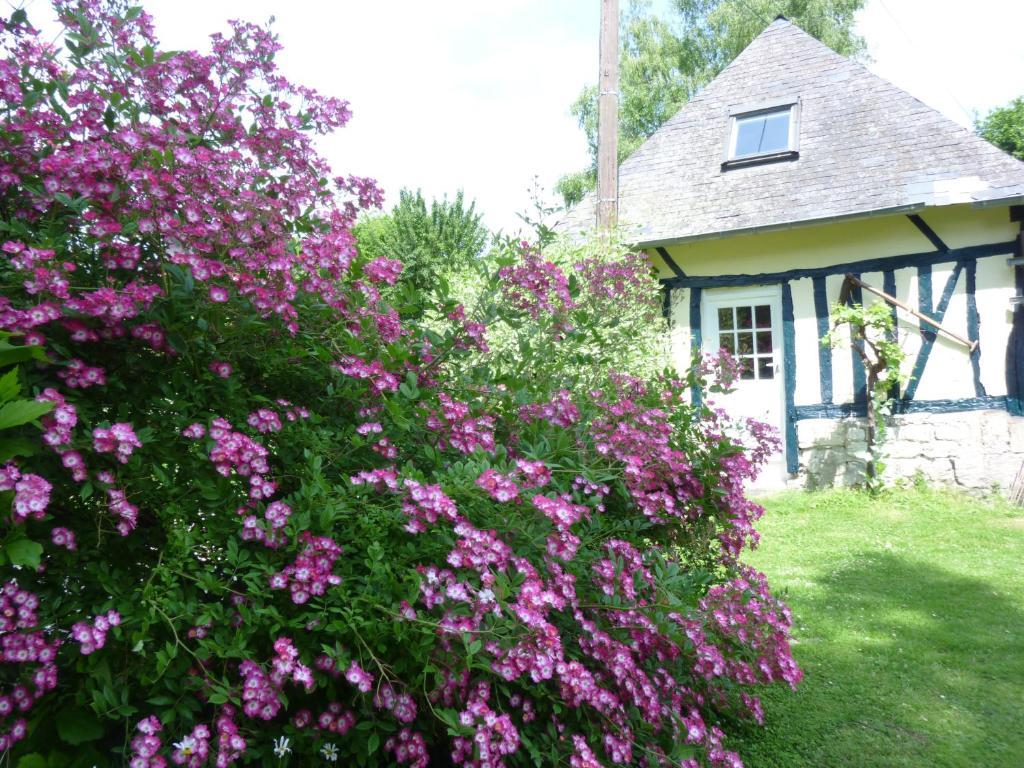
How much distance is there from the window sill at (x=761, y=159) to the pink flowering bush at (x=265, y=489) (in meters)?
7.23

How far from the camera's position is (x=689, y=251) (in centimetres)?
870

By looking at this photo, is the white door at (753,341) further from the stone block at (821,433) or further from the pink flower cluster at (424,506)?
the pink flower cluster at (424,506)

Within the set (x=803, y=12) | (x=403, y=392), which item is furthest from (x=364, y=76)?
(x=803, y=12)

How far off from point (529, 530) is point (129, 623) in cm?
94

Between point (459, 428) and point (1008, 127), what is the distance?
2162 cm

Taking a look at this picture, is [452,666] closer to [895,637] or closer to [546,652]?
[546,652]

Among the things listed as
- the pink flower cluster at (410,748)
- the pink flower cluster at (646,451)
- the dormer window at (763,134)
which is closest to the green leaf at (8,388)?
the pink flower cluster at (410,748)

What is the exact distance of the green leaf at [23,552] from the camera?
1393 millimetres

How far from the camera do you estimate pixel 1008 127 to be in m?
18.5

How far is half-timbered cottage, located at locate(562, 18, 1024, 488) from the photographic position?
7.29 metres

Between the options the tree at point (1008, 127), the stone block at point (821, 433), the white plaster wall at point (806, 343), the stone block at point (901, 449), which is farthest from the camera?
the tree at point (1008, 127)

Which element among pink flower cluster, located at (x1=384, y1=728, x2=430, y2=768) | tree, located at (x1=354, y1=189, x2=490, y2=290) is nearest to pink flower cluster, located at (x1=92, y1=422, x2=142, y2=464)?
pink flower cluster, located at (x1=384, y1=728, x2=430, y2=768)

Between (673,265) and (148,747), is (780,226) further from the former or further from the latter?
(148,747)

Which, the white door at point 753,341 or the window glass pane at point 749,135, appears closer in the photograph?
the white door at point 753,341
